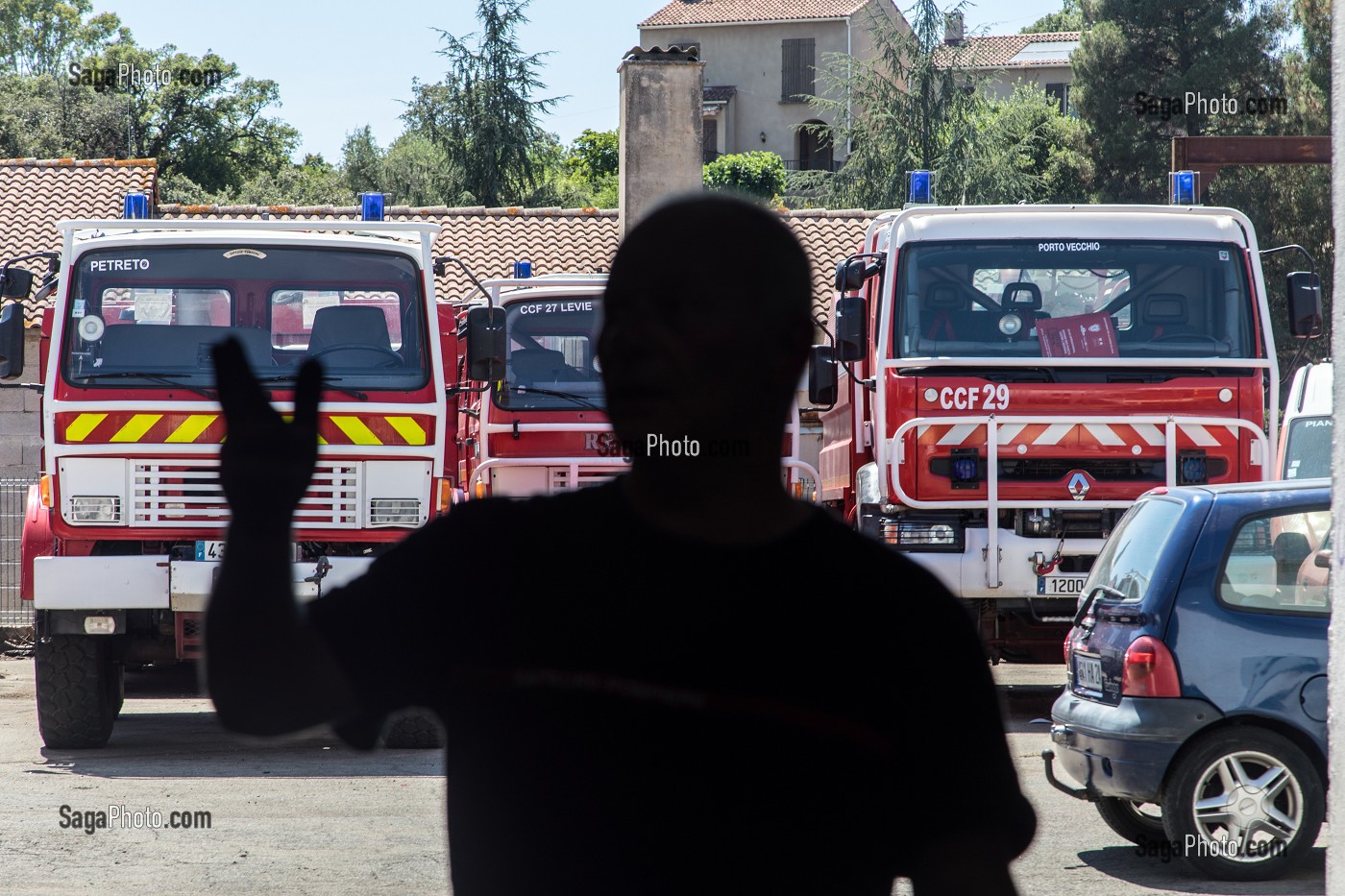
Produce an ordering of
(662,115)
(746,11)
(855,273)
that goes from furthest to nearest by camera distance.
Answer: (746,11)
(662,115)
(855,273)

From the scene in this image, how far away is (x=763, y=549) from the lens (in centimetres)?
155

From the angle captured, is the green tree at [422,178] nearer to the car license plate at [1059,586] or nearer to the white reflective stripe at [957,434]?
the white reflective stripe at [957,434]

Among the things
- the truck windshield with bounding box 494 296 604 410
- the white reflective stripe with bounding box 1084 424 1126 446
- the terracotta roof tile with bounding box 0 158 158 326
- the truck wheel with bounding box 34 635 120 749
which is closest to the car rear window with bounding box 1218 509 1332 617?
the white reflective stripe with bounding box 1084 424 1126 446

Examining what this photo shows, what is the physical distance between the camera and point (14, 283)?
887 cm

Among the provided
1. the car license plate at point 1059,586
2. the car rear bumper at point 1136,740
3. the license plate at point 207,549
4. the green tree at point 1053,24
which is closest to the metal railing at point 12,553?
the license plate at point 207,549

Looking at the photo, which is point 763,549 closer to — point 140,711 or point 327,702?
point 327,702

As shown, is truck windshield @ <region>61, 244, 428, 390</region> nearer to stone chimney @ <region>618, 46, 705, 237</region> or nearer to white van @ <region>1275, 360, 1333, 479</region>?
white van @ <region>1275, 360, 1333, 479</region>

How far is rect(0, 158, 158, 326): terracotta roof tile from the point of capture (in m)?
24.6

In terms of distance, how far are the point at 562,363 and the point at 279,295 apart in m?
2.61

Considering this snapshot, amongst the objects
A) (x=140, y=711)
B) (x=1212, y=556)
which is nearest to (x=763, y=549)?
(x=1212, y=556)

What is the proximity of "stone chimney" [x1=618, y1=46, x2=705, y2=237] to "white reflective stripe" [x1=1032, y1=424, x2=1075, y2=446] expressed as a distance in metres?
12.2

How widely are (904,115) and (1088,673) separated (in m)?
32.9

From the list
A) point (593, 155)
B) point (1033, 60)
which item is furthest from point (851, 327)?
point (1033, 60)

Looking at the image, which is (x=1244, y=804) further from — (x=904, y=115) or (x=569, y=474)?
(x=904, y=115)
